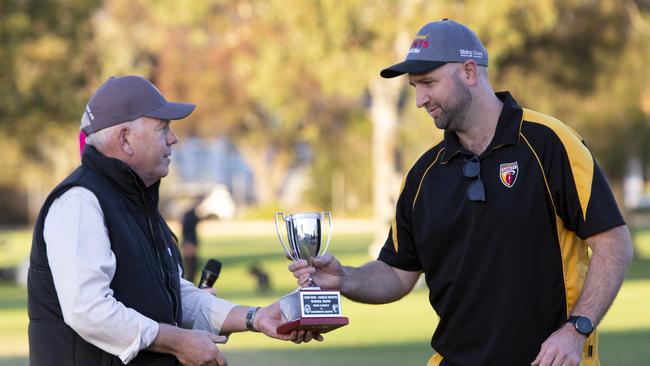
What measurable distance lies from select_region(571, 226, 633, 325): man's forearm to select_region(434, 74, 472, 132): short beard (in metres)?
0.87

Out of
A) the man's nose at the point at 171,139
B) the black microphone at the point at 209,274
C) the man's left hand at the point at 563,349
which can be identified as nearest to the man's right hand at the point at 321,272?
the black microphone at the point at 209,274

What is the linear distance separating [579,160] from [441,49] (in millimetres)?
876

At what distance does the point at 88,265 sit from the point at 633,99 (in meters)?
31.0

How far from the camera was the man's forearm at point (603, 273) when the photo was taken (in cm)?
582

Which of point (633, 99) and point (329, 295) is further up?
point (633, 99)

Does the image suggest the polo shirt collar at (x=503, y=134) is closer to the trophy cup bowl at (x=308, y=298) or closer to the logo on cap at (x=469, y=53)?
the logo on cap at (x=469, y=53)

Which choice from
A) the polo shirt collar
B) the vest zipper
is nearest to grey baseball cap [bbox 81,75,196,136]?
the vest zipper

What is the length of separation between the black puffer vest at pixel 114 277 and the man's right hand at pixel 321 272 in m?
0.72

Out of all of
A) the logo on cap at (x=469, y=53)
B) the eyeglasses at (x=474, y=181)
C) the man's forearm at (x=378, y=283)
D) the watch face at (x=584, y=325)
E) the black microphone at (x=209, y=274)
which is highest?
the logo on cap at (x=469, y=53)

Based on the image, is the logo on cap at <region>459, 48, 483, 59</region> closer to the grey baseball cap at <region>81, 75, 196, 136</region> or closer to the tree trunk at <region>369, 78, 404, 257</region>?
the grey baseball cap at <region>81, 75, 196, 136</region>

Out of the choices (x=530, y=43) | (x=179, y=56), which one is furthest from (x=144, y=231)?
(x=179, y=56)

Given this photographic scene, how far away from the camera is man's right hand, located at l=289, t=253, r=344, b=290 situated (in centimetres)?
633

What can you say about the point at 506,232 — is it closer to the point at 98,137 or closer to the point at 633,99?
the point at 98,137

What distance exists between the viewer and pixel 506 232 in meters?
5.97
